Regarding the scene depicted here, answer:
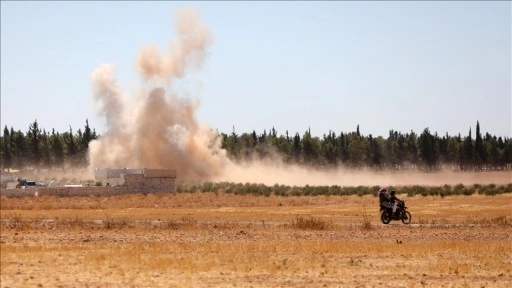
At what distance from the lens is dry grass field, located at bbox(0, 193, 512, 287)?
20656 millimetres

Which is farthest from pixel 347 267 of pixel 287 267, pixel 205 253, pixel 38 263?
pixel 38 263

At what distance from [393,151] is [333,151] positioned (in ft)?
49.1

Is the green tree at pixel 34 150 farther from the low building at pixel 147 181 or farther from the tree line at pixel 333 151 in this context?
the low building at pixel 147 181

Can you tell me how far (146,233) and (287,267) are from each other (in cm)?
1215

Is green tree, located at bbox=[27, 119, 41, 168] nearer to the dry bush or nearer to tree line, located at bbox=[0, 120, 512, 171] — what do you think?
tree line, located at bbox=[0, 120, 512, 171]

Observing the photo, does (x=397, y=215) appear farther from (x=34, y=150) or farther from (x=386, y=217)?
(x=34, y=150)

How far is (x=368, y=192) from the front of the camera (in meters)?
90.0

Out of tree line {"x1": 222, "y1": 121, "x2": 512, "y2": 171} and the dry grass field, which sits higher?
tree line {"x1": 222, "y1": 121, "x2": 512, "y2": 171}

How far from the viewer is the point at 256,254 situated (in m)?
25.9

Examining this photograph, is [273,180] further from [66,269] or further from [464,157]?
[66,269]

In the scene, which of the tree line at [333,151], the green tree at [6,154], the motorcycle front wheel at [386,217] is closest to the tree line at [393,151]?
the tree line at [333,151]

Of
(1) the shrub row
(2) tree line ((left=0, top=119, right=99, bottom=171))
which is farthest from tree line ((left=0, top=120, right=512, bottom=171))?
(1) the shrub row

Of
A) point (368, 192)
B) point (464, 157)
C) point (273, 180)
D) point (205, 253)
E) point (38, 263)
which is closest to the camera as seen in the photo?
point (38, 263)

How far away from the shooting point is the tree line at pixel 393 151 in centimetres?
16450
